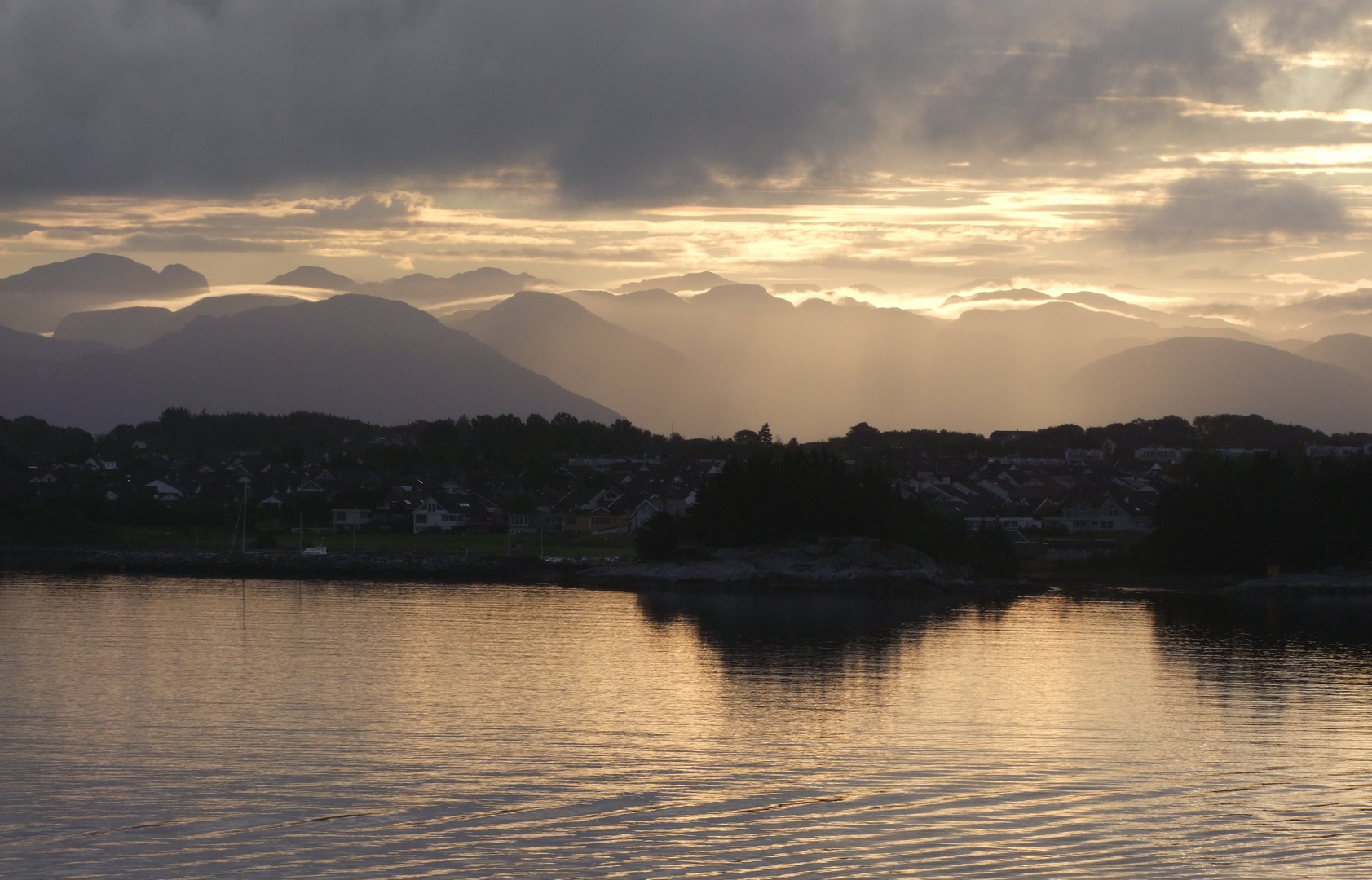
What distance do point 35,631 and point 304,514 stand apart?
2259 inches

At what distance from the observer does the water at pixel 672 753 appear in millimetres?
16812

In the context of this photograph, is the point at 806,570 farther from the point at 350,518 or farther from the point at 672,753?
the point at 672,753

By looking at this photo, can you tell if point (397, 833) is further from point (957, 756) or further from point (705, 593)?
point (705, 593)

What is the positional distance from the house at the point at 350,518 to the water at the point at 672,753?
5055cm

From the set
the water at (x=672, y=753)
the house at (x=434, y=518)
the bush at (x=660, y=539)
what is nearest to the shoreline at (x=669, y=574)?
the bush at (x=660, y=539)

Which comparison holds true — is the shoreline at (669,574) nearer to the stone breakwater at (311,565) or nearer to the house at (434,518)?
the stone breakwater at (311,565)

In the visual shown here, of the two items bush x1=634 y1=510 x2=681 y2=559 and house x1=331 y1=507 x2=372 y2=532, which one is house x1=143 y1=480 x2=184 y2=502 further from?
bush x1=634 y1=510 x2=681 y2=559

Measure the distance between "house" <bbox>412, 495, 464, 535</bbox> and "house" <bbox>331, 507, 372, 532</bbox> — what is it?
11.9ft

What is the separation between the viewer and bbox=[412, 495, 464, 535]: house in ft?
318

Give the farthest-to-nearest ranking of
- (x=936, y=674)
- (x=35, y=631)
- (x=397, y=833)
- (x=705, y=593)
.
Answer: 1. (x=705, y=593)
2. (x=35, y=631)
3. (x=936, y=674)
4. (x=397, y=833)

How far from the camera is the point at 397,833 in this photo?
695 inches

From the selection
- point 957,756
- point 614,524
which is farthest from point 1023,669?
point 614,524

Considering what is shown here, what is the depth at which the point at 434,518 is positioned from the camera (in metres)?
97.4

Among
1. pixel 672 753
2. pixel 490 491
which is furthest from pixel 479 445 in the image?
pixel 672 753
